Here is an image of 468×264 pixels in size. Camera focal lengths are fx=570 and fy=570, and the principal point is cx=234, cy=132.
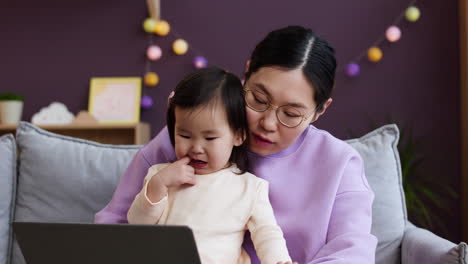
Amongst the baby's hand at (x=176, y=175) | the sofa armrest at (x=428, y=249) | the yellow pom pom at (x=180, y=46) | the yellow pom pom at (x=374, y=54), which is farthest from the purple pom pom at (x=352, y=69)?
the baby's hand at (x=176, y=175)

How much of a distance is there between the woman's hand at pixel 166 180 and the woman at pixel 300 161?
0.22 m

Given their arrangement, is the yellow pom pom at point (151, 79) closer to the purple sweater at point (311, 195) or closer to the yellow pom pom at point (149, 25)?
the yellow pom pom at point (149, 25)

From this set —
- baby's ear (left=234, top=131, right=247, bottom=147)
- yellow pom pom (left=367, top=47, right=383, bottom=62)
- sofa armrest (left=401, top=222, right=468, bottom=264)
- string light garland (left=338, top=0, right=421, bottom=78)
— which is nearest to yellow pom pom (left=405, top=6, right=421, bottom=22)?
string light garland (left=338, top=0, right=421, bottom=78)

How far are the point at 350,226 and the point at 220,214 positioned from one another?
1.13 feet

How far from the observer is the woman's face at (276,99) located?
1419 mm

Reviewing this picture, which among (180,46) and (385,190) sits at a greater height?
(180,46)

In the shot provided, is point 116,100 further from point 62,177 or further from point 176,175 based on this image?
point 176,175

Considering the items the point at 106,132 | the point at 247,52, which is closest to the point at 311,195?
the point at 247,52

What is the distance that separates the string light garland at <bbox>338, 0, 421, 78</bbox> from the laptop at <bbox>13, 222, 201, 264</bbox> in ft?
9.04

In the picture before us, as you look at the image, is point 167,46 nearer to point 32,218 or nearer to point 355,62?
point 355,62

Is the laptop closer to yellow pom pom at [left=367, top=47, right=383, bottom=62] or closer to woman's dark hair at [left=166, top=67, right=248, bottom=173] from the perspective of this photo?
woman's dark hair at [left=166, top=67, right=248, bottom=173]

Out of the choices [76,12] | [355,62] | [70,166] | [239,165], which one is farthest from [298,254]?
[76,12]

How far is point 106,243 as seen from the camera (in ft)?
3.37

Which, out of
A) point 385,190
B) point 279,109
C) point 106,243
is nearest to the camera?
point 106,243
